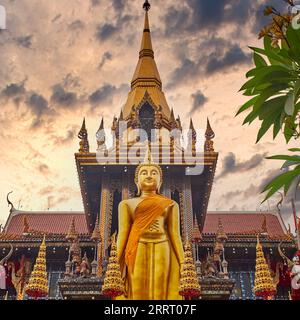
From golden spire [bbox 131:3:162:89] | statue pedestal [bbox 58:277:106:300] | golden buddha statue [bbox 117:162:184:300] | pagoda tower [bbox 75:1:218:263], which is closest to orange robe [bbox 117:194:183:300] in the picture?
golden buddha statue [bbox 117:162:184:300]

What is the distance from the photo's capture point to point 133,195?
1670 centimetres

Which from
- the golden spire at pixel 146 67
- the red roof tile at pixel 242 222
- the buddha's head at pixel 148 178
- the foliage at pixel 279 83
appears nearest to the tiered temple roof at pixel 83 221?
the red roof tile at pixel 242 222

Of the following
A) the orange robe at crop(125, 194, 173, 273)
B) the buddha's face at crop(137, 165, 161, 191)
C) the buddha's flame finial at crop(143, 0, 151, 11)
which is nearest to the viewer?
the orange robe at crop(125, 194, 173, 273)

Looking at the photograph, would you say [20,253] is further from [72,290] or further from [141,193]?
[141,193]

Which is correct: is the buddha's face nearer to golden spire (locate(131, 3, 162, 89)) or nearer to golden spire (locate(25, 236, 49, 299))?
golden spire (locate(25, 236, 49, 299))

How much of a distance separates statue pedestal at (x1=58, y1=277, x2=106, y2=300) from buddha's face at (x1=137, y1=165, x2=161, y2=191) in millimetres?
2985

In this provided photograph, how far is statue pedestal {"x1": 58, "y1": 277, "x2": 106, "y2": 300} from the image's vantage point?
550 inches

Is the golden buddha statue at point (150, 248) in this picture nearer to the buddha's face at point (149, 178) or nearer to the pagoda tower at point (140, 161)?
the buddha's face at point (149, 178)

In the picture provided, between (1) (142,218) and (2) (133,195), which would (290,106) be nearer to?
(1) (142,218)

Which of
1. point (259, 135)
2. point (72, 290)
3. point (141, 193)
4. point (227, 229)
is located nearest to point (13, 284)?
point (72, 290)

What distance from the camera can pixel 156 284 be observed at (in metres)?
13.0

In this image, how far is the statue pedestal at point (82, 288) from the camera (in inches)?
550

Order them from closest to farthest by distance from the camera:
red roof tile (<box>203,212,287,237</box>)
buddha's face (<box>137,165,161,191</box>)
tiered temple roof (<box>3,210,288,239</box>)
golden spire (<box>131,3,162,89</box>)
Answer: buddha's face (<box>137,165,161,191</box>), golden spire (<box>131,3,162,89</box>), red roof tile (<box>203,212,287,237</box>), tiered temple roof (<box>3,210,288,239</box>)
